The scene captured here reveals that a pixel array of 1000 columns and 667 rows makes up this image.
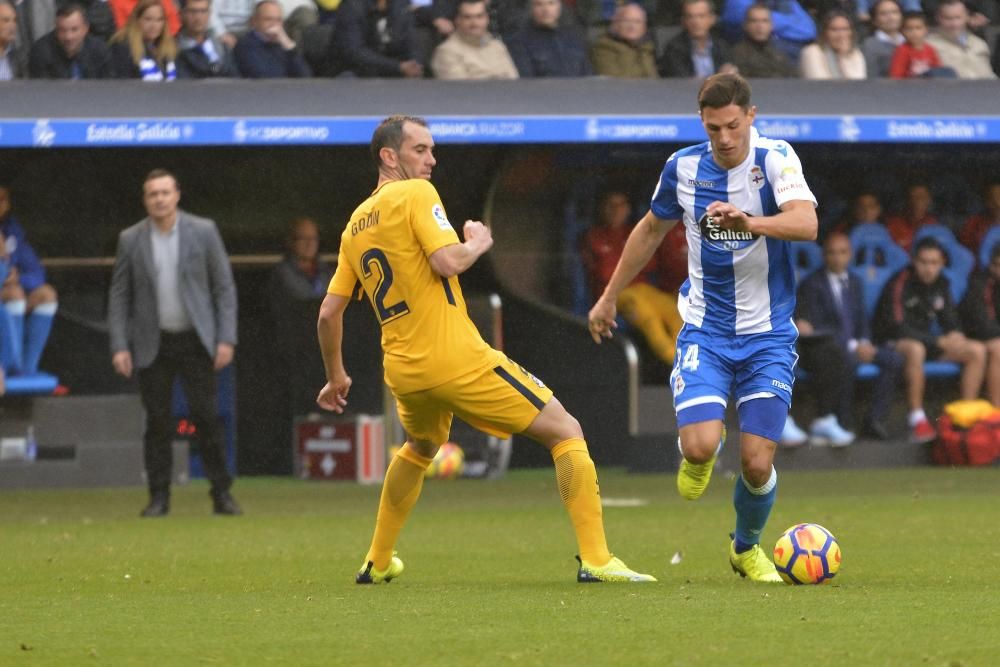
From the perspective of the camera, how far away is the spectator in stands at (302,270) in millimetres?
15555

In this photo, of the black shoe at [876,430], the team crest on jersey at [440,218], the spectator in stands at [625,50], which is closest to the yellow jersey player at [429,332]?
the team crest on jersey at [440,218]

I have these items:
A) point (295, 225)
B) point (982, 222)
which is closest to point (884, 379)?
point (982, 222)

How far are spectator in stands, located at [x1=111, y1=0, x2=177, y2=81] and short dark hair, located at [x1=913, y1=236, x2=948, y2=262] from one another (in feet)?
20.9

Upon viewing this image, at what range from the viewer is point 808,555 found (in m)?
7.53

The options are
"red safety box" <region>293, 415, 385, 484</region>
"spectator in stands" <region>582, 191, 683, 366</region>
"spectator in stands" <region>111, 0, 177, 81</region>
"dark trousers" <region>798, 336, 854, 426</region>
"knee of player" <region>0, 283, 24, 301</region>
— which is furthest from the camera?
"spectator in stands" <region>582, 191, 683, 366</region>

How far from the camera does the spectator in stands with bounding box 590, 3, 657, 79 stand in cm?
1559

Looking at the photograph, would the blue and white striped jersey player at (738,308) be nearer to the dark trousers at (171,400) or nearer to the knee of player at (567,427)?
the knee of player at (567,427)

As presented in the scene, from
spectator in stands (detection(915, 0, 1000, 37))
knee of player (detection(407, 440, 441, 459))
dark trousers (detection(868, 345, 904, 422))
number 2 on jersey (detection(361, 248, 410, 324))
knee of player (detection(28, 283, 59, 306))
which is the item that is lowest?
dark trousers (detection(868, 345, 904, 422))

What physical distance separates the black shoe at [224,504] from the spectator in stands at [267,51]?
3728 mm

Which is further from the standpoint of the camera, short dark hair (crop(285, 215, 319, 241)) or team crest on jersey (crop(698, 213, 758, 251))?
short dark hair (crop(285, 215, 319, 241))

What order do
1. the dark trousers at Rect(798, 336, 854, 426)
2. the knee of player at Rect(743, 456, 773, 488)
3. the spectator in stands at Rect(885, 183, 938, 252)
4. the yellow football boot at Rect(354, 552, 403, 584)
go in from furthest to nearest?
the spectator in stands at Rect(885, 183, 938, 252), the dark trousers at Rect(798, 336, 854, 426), the yellow football boot at Rect(354, 552, 403, 584), the knee of player at Rect(743, 456, 773, 488)

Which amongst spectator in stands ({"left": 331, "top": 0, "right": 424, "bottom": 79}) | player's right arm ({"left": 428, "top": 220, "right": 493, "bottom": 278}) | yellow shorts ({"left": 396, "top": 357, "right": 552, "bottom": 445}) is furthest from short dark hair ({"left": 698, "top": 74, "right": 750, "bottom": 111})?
spectator in stands ({"left": 331, "top": 0, "right": 424, "bottom": 79})

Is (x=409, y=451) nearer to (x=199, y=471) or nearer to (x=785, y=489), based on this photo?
(x=785, y=489)

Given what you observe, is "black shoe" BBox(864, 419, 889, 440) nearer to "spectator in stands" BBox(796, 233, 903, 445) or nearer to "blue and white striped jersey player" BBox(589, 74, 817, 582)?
"spectator in stands" BBox(796, 233, 903, 445)
